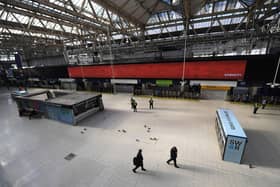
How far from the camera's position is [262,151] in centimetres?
490

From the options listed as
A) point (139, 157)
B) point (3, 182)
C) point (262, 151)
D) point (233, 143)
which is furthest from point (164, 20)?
point (3, 182)

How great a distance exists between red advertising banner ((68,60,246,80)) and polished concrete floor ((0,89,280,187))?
2.97 meters

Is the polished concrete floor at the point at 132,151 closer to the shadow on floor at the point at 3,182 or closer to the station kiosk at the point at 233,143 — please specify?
the shadow on floor at the point at 3,182

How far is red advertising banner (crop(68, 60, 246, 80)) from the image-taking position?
29.6 feet

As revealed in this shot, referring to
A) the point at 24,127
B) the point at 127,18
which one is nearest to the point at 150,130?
the point at 24,127

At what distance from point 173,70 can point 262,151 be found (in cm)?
749

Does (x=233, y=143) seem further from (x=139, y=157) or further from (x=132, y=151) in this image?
(x=132, y=151)

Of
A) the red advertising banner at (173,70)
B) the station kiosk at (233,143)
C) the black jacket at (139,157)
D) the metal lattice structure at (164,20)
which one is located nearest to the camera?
the black jacket at (139,157)

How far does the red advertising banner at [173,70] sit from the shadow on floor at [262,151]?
4705mm

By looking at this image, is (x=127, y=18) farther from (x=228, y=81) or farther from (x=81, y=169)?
(x=81, y=169)

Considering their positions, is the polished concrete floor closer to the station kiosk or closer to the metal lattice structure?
the station kiosk

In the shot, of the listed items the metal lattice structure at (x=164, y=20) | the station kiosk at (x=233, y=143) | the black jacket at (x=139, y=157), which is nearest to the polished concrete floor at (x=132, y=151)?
the station kiosk at (x=233, y=143)

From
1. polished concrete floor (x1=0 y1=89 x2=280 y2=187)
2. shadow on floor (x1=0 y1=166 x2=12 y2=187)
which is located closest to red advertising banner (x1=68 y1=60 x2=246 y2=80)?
polished concrete floor (x1=0 y1=89 x2=280 y2=187)

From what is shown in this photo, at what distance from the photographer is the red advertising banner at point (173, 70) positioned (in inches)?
355
